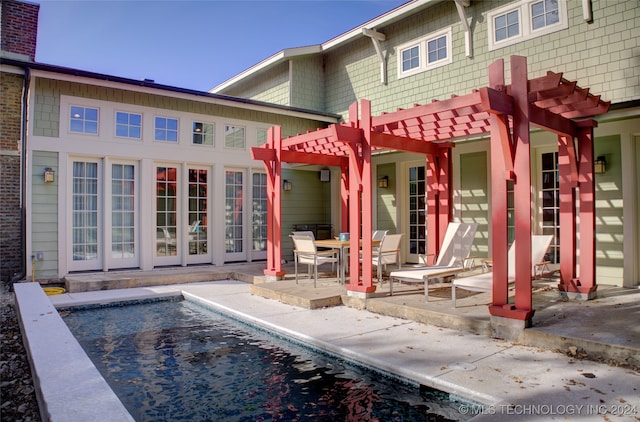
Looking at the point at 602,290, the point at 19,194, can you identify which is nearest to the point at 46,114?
the point at 19,194

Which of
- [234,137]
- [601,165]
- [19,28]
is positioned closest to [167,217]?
[234,137]

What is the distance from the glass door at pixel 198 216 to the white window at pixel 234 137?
0.84 metres

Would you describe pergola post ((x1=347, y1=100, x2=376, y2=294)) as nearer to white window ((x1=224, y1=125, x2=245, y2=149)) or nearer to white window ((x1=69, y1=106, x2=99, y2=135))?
white window ((x1=224, y1=125, x2=245, y2=149))

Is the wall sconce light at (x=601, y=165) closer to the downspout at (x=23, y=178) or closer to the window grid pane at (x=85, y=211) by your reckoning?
the window grid pane at (x=85, y=211)

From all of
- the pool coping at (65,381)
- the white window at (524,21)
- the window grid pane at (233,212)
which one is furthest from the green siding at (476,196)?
the pool coping at (65,381)

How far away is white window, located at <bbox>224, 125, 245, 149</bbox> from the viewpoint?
9.59m

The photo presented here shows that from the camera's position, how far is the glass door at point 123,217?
8.23 meters

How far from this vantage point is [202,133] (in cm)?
927

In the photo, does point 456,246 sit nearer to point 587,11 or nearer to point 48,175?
point 587,11

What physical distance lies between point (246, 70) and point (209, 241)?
5.82 meters

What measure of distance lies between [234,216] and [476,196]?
17.0 feet

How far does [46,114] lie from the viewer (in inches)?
296

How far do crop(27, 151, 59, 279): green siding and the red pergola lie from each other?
3685 mm

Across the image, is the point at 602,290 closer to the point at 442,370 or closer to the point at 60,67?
the point at 442,370
